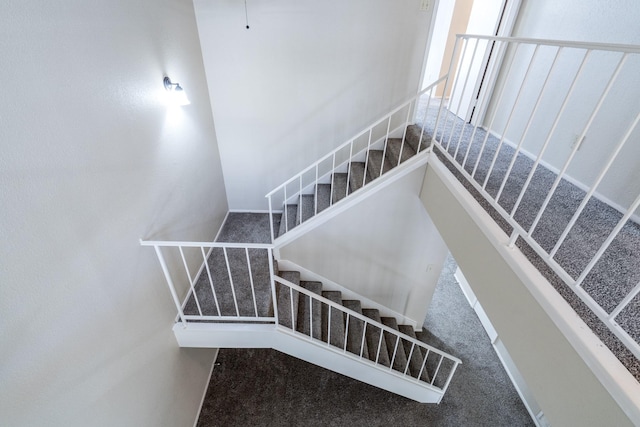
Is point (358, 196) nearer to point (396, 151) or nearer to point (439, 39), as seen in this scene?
point (396, 151)

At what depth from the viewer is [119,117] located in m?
→ 1.63

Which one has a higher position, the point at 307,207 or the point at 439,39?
the point at 439,39

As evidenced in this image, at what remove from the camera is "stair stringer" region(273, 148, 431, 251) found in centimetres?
256

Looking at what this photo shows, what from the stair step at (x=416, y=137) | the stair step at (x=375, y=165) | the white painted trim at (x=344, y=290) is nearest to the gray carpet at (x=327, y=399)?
the white painted trim at (x=344, y=290)

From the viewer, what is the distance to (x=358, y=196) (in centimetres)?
281

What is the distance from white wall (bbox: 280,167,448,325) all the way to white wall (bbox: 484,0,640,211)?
3.69ft

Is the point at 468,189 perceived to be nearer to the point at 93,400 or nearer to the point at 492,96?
the point at 492,96

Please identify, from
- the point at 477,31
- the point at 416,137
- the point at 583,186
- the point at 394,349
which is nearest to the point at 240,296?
the point at 394,349

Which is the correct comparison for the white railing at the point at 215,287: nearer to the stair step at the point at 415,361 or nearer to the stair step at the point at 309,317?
the stair step at the point at 309,317

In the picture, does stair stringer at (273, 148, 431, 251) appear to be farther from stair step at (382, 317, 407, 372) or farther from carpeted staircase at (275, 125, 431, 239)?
stair step at (382, 317, 407, 372)

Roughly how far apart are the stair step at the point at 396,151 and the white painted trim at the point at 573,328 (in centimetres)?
137

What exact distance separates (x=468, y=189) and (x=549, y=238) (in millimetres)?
538

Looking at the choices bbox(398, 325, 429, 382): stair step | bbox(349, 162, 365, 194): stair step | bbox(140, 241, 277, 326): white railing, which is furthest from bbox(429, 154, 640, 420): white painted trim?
bbox(398, 325, 429, 382): stair step

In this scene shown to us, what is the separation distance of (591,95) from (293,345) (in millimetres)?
2967
